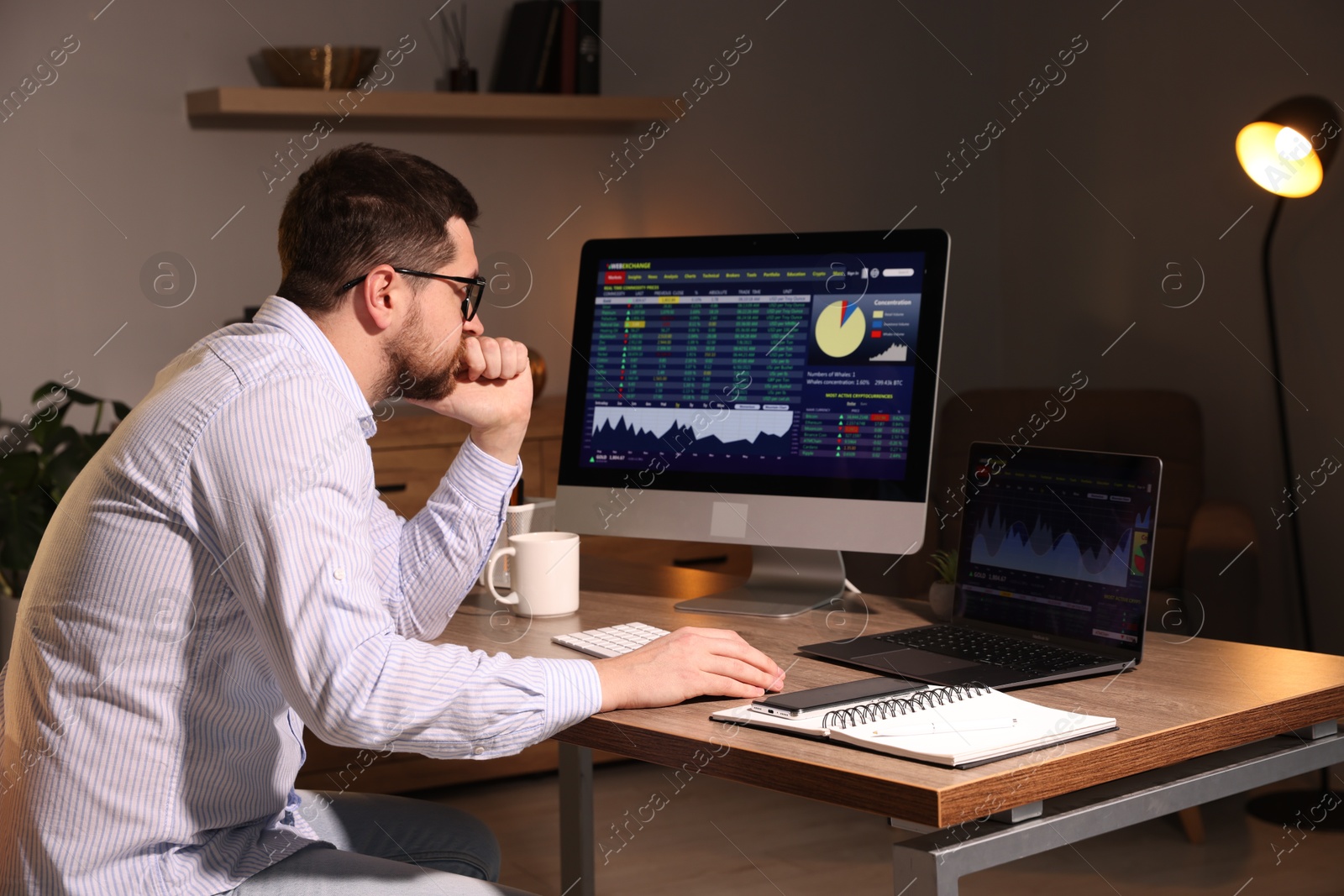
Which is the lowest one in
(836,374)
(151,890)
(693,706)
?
(151,890)

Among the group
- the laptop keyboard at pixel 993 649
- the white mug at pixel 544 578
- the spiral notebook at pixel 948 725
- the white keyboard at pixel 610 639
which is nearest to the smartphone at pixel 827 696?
the spiral notebook at pixel 948 725

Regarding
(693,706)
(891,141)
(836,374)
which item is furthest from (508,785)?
(891,141)

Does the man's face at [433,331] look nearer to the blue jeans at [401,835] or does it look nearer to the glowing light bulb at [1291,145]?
the blue jeans at [401,835]

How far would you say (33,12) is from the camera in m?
3.59

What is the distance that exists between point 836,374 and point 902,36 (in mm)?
3136

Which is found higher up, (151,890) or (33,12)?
(33,12)

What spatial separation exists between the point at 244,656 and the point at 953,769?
0.72m

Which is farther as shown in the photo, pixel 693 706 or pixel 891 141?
pixel 891 141

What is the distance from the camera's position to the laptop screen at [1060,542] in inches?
64.9

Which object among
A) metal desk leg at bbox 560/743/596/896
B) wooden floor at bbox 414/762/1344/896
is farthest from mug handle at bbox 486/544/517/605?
wooden floor at bbox 414/762/1344/896

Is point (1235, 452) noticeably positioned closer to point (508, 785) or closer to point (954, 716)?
point (508, 785)

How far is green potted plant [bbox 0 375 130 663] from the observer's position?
10.9ft

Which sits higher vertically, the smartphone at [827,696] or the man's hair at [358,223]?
the man's hair at [358,223]

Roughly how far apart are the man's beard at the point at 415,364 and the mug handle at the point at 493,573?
0.33 metres
